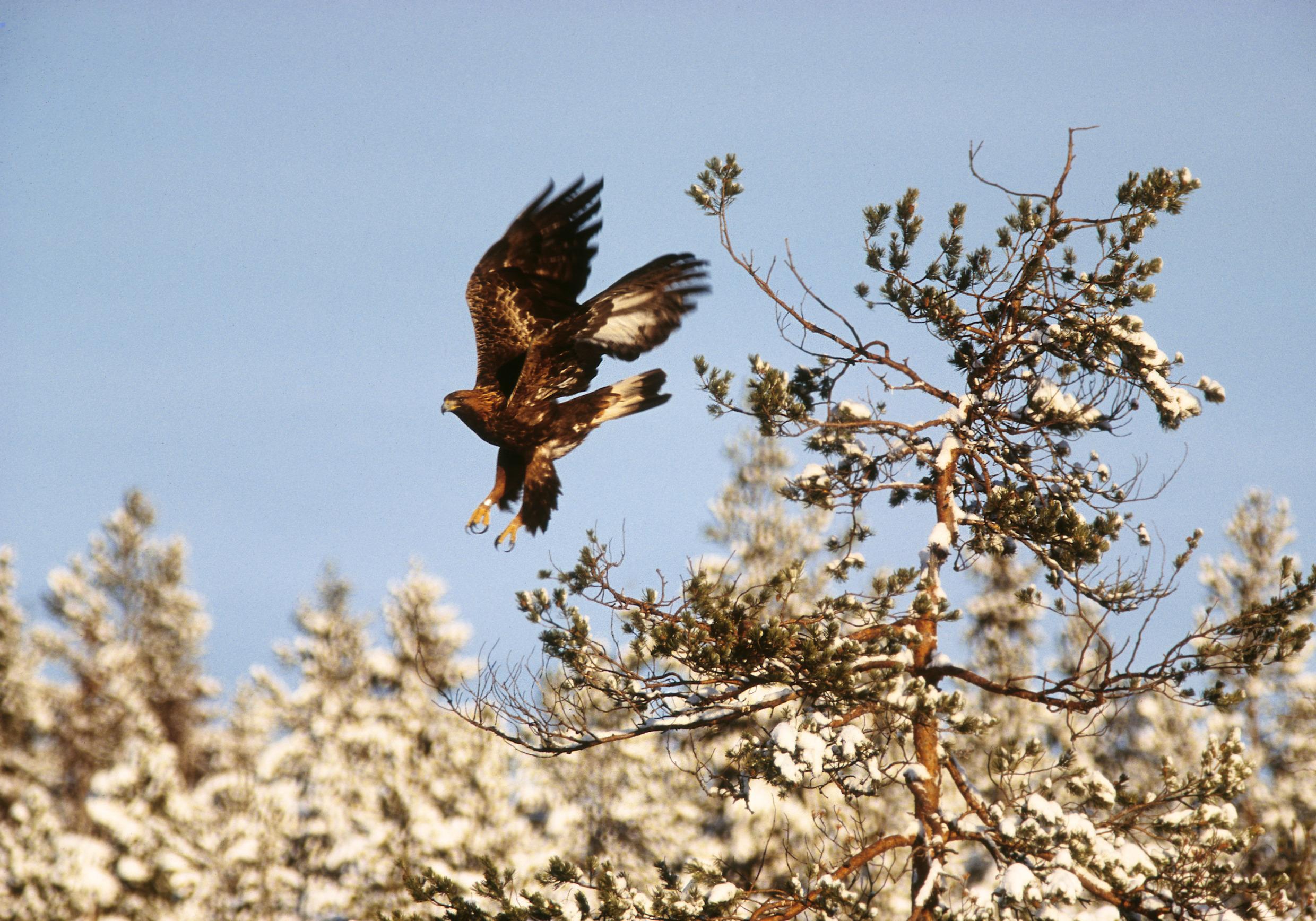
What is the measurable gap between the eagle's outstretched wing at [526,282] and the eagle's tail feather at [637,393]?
62cm

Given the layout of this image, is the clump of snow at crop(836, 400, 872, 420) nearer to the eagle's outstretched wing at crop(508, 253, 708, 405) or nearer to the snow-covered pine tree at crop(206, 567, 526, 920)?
the eagle's outstretched wing at crop(508, 253, 708, 405)

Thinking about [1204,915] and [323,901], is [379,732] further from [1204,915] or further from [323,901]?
[1204,915]

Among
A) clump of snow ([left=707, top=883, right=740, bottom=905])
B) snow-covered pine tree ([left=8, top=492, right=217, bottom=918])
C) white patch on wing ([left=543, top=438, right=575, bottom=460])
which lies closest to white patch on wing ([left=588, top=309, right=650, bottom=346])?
white patch on wing ([left=543, top=438, right=575, bottom=460])

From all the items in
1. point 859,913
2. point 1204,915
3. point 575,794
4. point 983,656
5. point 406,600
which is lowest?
point 859,913

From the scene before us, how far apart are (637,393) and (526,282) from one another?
1129 millimetres

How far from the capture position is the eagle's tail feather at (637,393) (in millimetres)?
7273

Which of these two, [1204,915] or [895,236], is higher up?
[895,236]

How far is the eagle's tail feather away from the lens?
7.27 meters

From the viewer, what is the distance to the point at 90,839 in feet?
52.2

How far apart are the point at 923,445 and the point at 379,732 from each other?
1065cm

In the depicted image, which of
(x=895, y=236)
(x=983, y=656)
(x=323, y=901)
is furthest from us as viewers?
(x=983, y=656)

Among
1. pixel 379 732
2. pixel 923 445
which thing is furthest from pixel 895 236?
pixel 379 732

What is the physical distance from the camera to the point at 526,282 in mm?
7480

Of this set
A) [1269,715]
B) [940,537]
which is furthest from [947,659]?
[1269,715]
